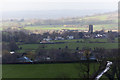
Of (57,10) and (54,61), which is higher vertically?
(57,10)

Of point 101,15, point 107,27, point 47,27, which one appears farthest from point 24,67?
point 101,15

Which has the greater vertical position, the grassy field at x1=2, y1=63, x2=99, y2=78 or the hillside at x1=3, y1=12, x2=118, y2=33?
the hillside at x1=3, y1=12, x2=118, y2=33

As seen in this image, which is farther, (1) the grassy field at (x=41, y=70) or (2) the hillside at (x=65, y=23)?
(2) the hillside at (x=65, y=23)

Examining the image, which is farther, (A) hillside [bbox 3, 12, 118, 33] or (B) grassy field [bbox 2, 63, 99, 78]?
(A) hillside [bbox 3, 12, 118, 33]

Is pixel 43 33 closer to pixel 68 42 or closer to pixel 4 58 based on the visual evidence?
pixel 68 42

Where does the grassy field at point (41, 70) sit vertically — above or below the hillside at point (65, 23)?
below

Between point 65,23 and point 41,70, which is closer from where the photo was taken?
point 41,70

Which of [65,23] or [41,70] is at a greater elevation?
[65,23]

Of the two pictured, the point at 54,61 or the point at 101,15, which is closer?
the point at 54,61
